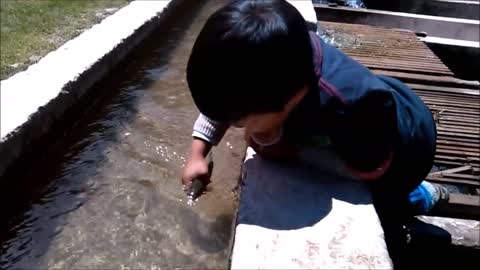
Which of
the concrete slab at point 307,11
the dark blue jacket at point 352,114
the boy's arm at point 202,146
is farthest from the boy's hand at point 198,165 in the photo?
the concrete slab at point 307,11

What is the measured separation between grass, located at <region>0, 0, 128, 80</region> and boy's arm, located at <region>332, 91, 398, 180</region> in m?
2.47

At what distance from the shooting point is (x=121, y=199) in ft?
8.14

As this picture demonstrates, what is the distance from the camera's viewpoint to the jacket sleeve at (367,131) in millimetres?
1705

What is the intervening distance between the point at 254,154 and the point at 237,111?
1.55 feet

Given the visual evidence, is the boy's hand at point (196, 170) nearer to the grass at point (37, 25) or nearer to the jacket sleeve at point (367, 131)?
the jacket sleeve at point (367, 131)

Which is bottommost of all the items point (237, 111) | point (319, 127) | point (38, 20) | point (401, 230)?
point (38, 20)

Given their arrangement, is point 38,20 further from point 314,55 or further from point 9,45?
point 314,55

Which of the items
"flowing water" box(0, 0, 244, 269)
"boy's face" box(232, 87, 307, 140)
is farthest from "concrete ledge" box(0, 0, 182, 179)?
"boy's face" box(232, 87, 307, 140)

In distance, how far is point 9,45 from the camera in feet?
13.7

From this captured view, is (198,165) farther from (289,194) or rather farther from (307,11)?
(307,11)

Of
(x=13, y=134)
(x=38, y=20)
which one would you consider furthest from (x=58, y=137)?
(x=38, y=20)

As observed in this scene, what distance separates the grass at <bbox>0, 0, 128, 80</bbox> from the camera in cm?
395

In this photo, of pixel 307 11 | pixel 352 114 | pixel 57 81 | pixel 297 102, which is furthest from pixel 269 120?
pixel 307 11

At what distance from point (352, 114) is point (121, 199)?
115 cm
